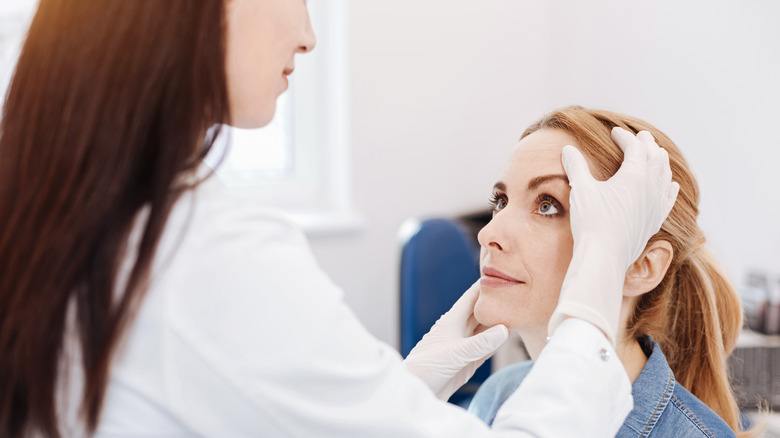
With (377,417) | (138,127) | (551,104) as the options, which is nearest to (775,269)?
(551,104)

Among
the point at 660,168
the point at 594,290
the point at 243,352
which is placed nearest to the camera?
the point at 243,352

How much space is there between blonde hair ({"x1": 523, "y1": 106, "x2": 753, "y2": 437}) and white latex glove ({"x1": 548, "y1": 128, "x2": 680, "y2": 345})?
112mm

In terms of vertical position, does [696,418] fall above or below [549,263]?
below

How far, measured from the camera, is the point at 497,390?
135 cm

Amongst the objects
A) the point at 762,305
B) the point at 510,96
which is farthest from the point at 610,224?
the point at 510,96

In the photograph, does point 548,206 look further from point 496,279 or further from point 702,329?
point 702,329

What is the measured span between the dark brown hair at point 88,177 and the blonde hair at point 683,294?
2.27 feet

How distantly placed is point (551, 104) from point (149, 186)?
282cm

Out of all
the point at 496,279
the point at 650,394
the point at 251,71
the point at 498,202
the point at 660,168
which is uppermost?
the point at 251,71

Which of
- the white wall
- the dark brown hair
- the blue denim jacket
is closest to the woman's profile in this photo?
the blue denim jacket

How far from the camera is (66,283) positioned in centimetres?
62

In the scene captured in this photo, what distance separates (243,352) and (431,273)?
1323 millimetres

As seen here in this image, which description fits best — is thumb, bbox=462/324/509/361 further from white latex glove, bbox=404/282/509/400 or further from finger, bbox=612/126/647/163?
finger, bbox=612/126/647/163

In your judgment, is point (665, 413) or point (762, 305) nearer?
point (665, 413)
